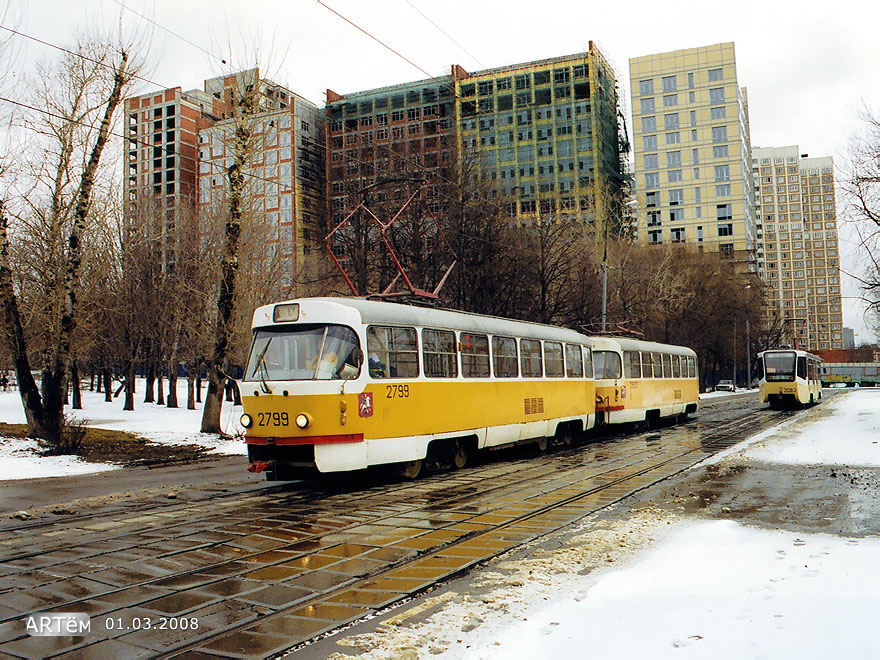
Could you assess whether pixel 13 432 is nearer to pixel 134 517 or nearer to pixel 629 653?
pixel 134 517

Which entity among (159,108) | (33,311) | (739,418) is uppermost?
(159,108)

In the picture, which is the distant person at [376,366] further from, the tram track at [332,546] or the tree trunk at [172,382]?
the tree trunk at [172,382]

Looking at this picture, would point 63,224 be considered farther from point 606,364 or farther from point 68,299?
point 606,364

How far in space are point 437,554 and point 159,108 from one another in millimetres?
126670

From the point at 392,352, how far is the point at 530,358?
590cm

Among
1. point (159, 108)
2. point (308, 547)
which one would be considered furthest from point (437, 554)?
point (159, 108)

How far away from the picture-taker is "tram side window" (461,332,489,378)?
14773mm

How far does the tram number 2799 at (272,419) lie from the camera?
1130cm

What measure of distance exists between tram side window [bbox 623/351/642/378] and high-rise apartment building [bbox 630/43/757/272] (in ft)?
255

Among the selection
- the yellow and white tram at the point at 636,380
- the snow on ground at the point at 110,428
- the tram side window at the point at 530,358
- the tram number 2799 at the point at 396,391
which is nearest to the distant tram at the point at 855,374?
the yellow and white tram at the point at 636,380

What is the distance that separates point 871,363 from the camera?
99.7 metres

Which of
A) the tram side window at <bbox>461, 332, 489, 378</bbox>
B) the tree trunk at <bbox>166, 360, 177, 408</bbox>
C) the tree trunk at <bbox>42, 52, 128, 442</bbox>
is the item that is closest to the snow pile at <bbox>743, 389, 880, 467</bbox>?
the tram side window at <bbox>461, 332, 489, 378</bbox>

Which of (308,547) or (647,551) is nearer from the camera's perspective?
(647,551)

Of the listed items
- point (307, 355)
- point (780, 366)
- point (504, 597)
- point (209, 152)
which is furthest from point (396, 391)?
point (209, 152)
